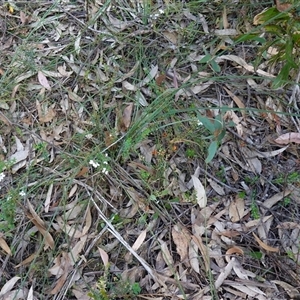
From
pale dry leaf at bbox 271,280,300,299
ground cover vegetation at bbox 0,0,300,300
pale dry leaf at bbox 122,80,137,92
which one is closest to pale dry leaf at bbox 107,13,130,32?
ground cover vegetation at bbox 0,0,300,300

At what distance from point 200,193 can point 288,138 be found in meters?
0.37

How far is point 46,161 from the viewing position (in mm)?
1520

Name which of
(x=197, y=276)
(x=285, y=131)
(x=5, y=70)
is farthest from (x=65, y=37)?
(x=197, y=276)

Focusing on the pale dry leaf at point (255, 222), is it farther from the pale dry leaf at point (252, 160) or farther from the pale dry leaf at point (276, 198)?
the pale dry leaf at point (252, 160)

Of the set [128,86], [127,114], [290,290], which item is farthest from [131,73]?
[290,290]

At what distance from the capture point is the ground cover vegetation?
132cm

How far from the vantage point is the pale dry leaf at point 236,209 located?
1402 millimetres

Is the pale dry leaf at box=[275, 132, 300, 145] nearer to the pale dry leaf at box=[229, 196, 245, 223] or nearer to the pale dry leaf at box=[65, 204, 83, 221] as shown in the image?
Answer: the pale dry leaf at box=[229, 196, 245, 223]

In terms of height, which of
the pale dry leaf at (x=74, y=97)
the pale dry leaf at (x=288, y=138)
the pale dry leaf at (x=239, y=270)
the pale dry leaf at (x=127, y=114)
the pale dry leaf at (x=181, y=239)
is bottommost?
the pale dry leaf at (x=239, y=270)

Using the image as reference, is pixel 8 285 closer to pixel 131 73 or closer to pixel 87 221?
pixel 87 221

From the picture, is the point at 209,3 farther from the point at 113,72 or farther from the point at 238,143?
the point at 238,143

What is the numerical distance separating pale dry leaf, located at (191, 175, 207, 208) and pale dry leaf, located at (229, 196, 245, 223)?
0.09 meters

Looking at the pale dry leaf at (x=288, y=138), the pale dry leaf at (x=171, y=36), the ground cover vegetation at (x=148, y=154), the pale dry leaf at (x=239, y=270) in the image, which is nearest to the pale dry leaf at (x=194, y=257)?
the ground cover vegetation at (x=148, y=154)

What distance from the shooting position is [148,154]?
150cm
